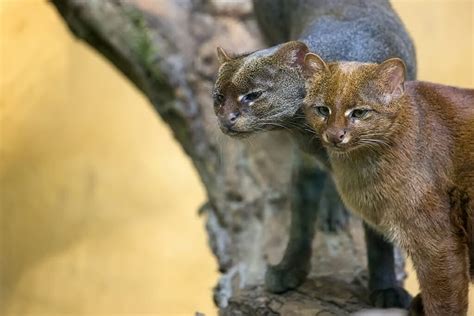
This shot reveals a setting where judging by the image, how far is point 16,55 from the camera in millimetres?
6141

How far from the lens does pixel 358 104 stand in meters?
2.56

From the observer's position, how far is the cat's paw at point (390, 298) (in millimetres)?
3238

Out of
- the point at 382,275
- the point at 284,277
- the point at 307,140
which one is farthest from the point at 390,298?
the point at 307,140

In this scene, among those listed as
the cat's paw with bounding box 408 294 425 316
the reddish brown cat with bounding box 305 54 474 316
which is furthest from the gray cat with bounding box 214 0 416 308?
the cat's paw with bounding box 408 294 425 316

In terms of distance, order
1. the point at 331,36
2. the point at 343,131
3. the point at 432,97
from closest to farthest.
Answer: the point at 343,131, the point at 432,97, the point at 331,36

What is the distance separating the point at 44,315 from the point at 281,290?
348 cm

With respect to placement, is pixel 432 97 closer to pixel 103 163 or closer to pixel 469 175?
pixel 469 175

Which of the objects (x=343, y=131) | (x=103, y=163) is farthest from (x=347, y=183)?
(x=103, y=163)

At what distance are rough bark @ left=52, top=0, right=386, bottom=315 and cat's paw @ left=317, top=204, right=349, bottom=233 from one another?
1.4 inches

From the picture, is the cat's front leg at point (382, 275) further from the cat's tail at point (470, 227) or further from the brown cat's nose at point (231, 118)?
the brown cat's nose at point (231, 118)

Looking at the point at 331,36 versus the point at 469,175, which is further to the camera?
the point at 331,36

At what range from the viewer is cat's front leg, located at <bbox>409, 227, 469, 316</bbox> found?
8.75ft

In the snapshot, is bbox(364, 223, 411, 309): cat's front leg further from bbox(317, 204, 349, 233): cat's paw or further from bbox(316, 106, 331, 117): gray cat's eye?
bbox(316, 106, 331, 117): gray cat's eye

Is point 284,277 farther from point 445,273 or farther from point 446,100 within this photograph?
point 446,100
